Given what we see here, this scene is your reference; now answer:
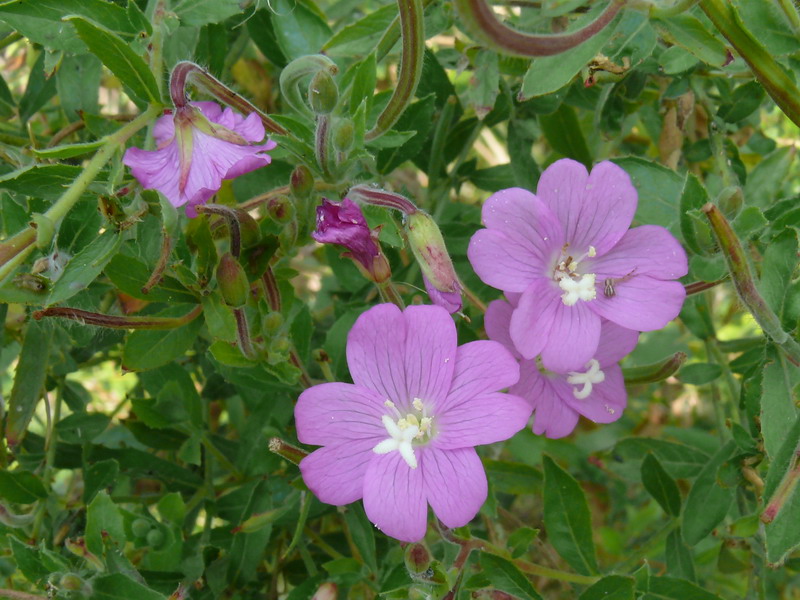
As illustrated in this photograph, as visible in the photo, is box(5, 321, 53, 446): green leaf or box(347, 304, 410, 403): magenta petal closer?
box(347, 304, 410, 403): magenta petal

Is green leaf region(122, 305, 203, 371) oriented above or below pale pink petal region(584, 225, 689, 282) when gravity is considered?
below

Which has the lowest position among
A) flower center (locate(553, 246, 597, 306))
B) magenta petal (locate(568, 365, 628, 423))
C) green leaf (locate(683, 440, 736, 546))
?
green leaf (locate(683, 440, 736, 546))

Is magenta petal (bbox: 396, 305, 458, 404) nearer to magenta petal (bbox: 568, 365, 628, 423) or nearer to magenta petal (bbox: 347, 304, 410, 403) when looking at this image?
magenta petal (bbox: 347, 304, 410, 403)

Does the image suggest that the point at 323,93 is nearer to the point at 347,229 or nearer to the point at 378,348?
the point at 347,229

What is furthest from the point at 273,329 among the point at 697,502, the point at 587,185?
the point at 697,502

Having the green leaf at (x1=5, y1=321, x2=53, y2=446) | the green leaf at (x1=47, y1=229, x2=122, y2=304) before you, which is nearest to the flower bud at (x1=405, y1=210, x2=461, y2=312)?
the green leaf at (x1=47, y1=229, x2=122, y2=304)

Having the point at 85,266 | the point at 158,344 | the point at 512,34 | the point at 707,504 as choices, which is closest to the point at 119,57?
the point at 85,266

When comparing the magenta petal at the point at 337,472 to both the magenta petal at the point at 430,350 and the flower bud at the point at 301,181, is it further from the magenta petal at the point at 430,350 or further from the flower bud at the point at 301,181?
the flower bud at the point at 301,181
